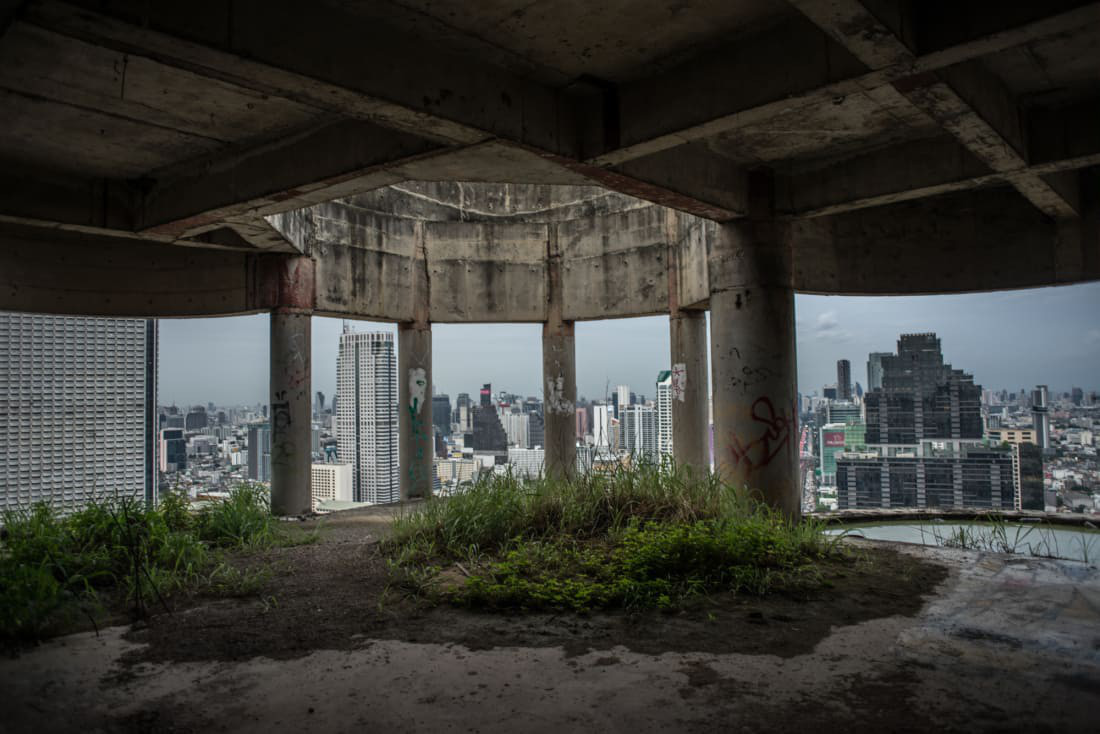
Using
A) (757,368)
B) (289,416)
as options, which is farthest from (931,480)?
(289,416)

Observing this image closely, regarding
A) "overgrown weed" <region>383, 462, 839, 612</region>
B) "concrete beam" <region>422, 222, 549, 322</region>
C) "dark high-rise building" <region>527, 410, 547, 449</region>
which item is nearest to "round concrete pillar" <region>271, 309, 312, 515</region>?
"concrete beam" <region>422, 222, 549, 322</region>

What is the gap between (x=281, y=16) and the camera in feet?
15.0

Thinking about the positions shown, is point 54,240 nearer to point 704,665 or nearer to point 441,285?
point 441,285

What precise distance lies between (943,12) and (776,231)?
4359mm

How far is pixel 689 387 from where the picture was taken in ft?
43.0

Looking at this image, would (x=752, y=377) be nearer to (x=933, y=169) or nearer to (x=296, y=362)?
(x=933, y=169)

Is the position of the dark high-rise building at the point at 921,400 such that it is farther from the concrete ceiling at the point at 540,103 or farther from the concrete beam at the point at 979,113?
the concrete beam at the point at 979,113

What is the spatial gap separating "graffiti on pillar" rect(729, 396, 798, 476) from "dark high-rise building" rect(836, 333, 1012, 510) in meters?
6.15

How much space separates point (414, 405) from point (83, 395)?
728 inches

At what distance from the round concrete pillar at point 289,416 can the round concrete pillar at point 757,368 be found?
6976 millimetres

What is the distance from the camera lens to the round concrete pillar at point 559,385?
1423 centimetres

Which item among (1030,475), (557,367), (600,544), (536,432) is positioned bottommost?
(1030,475)


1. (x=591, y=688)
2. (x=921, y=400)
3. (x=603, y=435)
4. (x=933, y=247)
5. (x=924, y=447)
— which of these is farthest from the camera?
(x=921, y=400)

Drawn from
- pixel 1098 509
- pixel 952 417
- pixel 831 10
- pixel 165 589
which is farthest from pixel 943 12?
pixel 952 417
